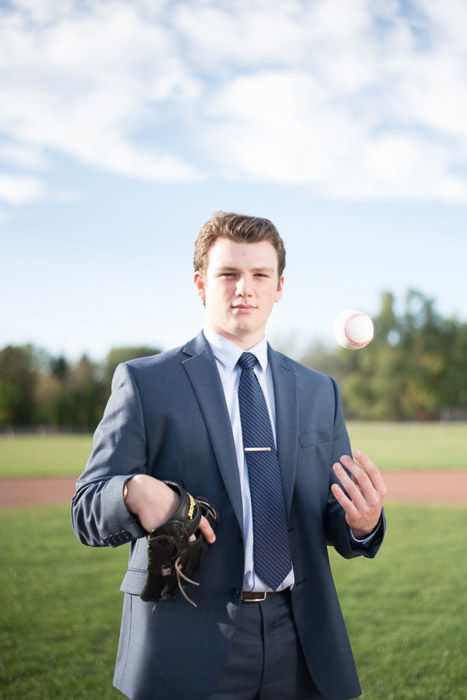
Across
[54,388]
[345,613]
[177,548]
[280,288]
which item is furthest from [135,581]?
[54,388]

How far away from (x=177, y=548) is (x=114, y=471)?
347mm

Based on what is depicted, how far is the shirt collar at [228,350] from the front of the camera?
2.64 metres

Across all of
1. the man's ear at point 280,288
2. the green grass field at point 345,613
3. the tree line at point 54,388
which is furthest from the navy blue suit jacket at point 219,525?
the tree line at point 54,388

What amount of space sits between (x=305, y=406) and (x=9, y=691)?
3768 mm

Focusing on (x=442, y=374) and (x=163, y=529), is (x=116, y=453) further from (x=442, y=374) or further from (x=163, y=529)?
(x=442, y=374)

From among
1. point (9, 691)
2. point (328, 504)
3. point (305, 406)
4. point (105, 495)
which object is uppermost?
point (305, 406)

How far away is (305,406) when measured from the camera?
8.86 ft

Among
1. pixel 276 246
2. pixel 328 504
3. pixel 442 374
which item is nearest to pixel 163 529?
pixel 328 504

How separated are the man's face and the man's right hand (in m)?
0.73

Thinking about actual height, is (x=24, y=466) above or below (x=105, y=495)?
below

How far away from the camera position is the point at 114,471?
2.29 m

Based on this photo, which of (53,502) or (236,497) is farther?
(53,502)

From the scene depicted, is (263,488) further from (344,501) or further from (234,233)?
(234,233)

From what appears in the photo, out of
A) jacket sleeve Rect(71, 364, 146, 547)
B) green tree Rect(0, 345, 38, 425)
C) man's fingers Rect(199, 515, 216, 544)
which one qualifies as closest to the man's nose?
jacket sleeve Rect(71, 364, 146, 547)
